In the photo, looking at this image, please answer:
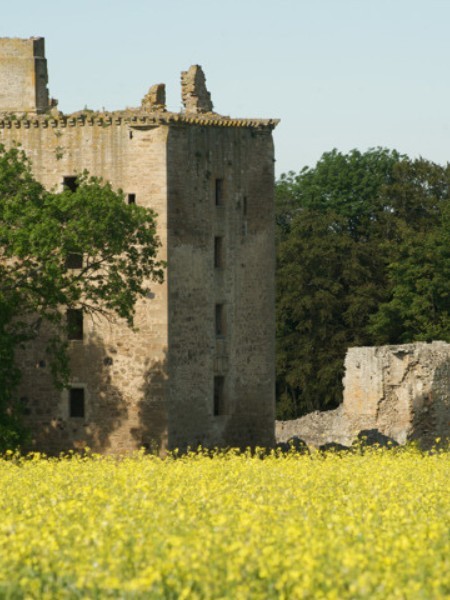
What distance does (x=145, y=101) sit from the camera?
40.0m

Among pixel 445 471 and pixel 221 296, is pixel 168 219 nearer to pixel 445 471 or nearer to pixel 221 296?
pixel 221 296

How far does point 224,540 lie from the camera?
658 inches

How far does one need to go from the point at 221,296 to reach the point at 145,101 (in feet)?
18.1

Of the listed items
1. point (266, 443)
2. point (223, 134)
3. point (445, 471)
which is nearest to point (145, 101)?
point (223, 134)

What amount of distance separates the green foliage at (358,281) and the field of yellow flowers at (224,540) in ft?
118

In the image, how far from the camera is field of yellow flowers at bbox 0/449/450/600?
1523 cm

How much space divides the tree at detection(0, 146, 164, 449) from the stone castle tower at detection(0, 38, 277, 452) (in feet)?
6.85

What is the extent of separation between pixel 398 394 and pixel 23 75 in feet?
46.8

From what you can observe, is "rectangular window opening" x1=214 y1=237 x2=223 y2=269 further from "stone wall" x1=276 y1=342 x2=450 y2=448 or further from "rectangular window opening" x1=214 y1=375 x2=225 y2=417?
"stone wall" x1=276 y1=342 x2=450 y2=448

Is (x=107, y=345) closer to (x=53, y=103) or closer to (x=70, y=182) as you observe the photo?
(x=70, y=182)

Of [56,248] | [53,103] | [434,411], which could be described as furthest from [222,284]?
[434,411]

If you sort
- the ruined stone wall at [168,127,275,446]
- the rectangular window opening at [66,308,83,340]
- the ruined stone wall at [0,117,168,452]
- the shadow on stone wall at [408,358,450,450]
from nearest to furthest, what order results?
the ruined stone wall at [0,117,168,452] → the ruined stone wall at [168,127,275,446] → the rectangular window opening at [66,308,83,340] → the shadow on stone wall at [408,358,450,450]

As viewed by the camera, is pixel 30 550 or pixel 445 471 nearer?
pixel 30 550

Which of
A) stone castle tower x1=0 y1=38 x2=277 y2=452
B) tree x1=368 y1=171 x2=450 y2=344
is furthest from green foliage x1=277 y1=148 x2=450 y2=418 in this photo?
stone castle tower x1=0 y1=38 x2=277 y2=452
